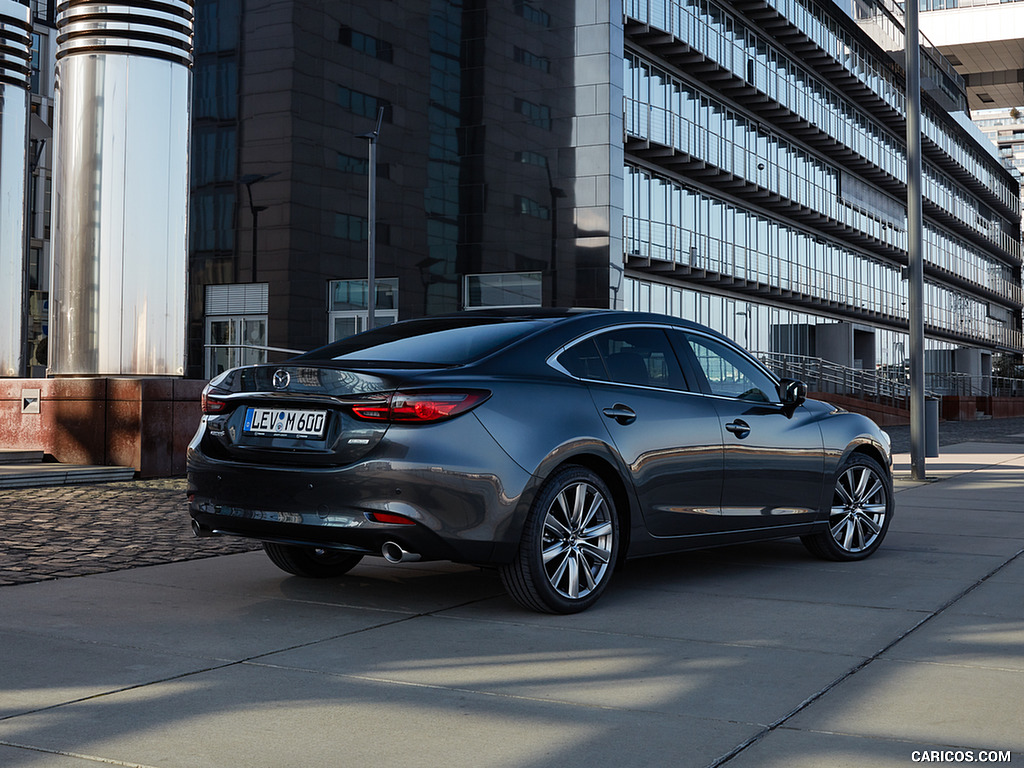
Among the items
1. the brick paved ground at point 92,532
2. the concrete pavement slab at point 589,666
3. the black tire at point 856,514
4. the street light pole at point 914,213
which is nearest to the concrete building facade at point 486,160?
the street light pole at point 914,213

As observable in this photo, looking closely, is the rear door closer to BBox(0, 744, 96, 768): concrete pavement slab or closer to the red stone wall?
BBox(0, 744, 96, 768): concrete pavement slab

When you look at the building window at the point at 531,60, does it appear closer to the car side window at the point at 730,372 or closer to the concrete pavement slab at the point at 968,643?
the car side window at the point at 730,372

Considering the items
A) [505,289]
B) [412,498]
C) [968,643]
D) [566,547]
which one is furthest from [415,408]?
[505,289]

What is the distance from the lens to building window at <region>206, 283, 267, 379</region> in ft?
126

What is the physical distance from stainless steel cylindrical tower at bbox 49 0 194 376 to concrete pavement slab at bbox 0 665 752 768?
394 inches

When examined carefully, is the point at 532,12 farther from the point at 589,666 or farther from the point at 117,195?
the point at 589,666

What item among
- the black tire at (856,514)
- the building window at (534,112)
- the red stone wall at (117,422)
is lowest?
the black tire at (856,514)

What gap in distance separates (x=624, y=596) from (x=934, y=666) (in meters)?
1.91

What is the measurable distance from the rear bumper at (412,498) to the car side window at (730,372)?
1783 millimetres

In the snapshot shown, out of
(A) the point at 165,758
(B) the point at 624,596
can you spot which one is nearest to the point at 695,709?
(A) the point at 165,758

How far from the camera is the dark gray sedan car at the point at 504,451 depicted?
17.6 feet

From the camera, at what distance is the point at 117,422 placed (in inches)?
526

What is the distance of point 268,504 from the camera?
5.57 metres

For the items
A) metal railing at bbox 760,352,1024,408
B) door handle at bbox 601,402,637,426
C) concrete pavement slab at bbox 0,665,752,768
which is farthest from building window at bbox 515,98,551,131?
concrete pavement slab at bbox 0,665,752,768
